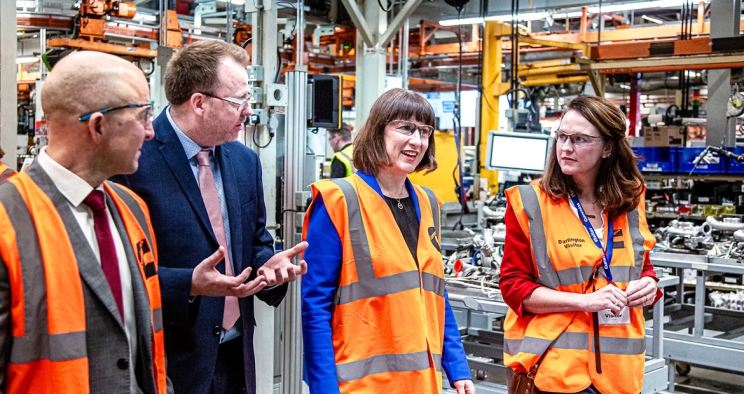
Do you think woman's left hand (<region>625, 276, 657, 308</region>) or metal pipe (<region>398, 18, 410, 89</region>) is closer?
woman's left hand (<region>625, 276, 657, 308</region>)

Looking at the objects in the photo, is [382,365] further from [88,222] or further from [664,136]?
[664,136]

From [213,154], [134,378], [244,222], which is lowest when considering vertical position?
[134,378]

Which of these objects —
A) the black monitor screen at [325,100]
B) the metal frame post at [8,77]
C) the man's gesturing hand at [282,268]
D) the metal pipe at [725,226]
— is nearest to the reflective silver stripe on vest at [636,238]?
the man's gesturing hand at [282,268]

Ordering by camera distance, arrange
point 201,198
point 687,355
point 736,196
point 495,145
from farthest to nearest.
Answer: point 736,196, point 495,145, point 687,355, point 201,198

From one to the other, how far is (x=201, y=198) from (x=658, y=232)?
4.17 metres

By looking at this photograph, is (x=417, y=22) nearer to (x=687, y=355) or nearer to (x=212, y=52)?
(x=687, y=355)

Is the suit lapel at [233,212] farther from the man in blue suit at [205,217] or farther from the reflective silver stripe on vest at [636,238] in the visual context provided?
the reflective silver stripe on vest at [636,238]

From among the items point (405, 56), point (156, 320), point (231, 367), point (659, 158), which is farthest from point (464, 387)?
point (659, 158)

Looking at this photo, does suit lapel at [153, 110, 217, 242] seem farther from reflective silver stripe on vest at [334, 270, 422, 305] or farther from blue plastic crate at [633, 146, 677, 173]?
blue plastic crate at [633, 146, 677, 173]

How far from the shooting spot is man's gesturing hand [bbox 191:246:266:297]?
1633 mm

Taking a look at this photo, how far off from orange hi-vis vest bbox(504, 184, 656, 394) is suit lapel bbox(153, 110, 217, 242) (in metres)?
0.87

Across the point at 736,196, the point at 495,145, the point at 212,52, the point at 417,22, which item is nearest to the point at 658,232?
the point at 495,145

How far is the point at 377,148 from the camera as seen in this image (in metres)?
2.04

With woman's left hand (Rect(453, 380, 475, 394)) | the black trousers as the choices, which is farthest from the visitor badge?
the black trousers
